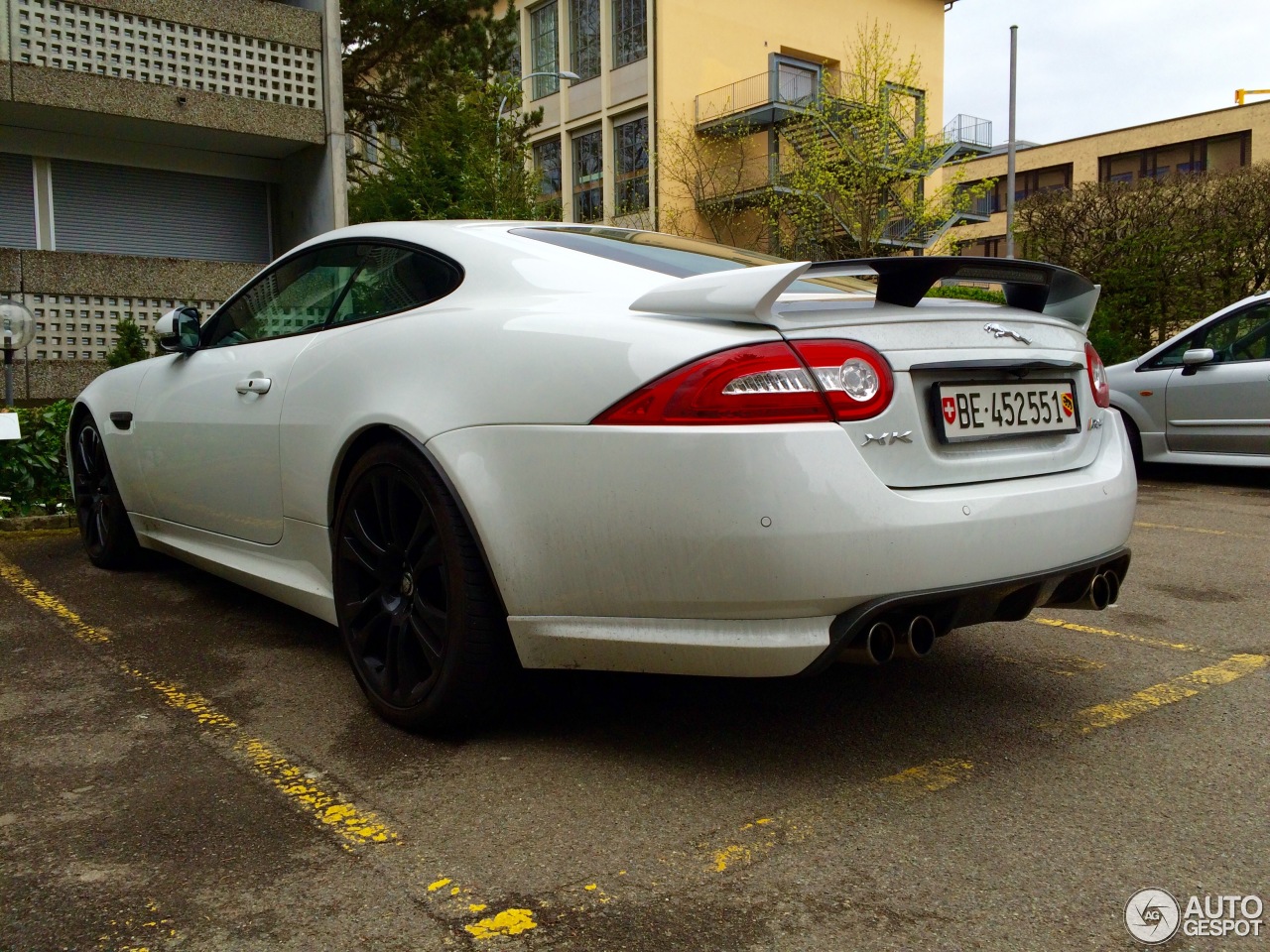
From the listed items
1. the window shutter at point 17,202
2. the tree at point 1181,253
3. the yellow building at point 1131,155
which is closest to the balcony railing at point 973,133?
the yellow building at point 1131,155

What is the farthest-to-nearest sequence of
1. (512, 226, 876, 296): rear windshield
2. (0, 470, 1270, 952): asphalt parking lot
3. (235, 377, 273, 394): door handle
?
(235, 377, 273, 394): door handle < (512, 226, 876, 296): rear windshield < (0, 470, 1270, 952): asphalt parking lot

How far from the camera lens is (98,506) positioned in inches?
210

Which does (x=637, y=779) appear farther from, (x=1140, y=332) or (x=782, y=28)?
(x=782, y=28)

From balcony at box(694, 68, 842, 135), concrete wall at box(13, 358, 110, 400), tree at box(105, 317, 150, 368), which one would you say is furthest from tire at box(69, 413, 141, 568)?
balcony at box(694, 68, 842, 135)

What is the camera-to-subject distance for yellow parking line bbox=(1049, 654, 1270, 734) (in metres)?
3.08

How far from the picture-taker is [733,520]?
2404 millimetres

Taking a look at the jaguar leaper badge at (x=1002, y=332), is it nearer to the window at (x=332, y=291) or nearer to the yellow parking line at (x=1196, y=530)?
the window at (x=332, y=291)

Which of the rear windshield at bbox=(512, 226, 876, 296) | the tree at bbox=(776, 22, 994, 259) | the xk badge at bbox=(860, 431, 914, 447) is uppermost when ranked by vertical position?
the tree at bbox=(776, 22, 994, 259)

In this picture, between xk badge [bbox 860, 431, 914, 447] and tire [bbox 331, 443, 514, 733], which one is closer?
xk badge [bbox 860, 431, 914, 447]

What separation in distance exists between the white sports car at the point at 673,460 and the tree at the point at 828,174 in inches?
964

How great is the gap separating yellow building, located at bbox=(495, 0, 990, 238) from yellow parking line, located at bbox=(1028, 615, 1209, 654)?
28504 mm

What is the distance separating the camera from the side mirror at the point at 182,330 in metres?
4.41

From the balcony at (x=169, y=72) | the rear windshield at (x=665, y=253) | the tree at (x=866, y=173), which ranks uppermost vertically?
the tree at (x=866, y=173)

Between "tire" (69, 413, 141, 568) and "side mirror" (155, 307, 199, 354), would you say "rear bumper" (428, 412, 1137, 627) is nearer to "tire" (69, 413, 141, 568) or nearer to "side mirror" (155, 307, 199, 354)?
"side mirror" (155, 307, 199, 354)
